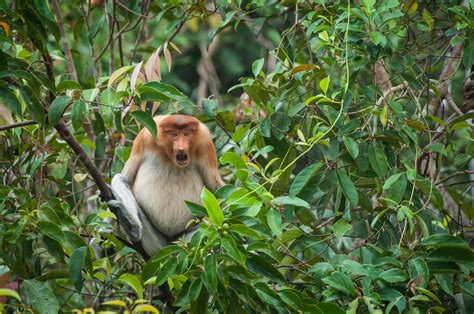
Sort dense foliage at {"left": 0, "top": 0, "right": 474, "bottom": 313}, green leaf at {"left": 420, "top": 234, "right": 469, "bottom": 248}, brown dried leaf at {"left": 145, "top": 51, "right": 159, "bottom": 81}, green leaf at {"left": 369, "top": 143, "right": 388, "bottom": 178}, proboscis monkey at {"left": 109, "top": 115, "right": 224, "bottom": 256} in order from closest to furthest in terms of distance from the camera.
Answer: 1. dense foliage at {"left": 0, "top": 0, "right": 474, "bottom": 313}
2. green leaf at {"left": 420, "top": 234, "right": 469, "bottom": 248}
3. green leaf at {"left": 369, "top": 143, "right": 388, "bottom": 178}
4. brown dried leaf at {"left": 145, "top": 51, "right": 159, "bottom": 81}
5. proboscis monkey at {"left": 109, "top": 115, "right": 224, "bottom": 256}

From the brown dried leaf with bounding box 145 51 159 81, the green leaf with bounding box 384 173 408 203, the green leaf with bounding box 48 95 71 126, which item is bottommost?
the green leaf with bounding box 384 173 408 203

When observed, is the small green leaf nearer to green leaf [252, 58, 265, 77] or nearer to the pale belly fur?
green leaf [252, 58, 265, 77]

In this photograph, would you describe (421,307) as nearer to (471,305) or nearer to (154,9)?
(471,305)

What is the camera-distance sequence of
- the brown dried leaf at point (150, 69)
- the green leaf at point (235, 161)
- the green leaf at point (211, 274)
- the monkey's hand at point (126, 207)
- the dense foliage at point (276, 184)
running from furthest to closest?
the monkey's hand at point (126, 207)
the brown dried leaf at point (150, 69)
the green leaf at point (235, 161)
the dense foliage at point (276, 184)
the green leaf at point (211, 274)

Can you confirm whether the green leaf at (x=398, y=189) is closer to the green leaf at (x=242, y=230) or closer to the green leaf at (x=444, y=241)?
the green leaf at (x=444, y=241)

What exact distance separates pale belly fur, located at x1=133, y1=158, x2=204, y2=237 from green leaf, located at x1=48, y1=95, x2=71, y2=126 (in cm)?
160

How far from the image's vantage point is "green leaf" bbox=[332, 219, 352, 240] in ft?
12.0

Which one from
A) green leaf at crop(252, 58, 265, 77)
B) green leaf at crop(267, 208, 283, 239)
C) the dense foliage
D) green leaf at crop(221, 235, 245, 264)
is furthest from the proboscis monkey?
green leaf at crop(221, 235, 245, 264)

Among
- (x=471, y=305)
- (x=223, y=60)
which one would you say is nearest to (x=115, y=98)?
(x=471, y=305)

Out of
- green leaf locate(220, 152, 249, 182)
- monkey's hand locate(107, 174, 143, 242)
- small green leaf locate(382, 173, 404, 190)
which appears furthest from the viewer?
monkey's hand locate(107, 174, 143, 242)

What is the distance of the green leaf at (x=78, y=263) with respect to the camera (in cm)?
353

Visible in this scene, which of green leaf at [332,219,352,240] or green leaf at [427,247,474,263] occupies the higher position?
green leaf at [332,219,352,240]

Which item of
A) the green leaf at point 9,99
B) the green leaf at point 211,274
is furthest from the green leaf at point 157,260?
the green leaf at point 9,99

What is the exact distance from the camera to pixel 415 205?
3916 mm
